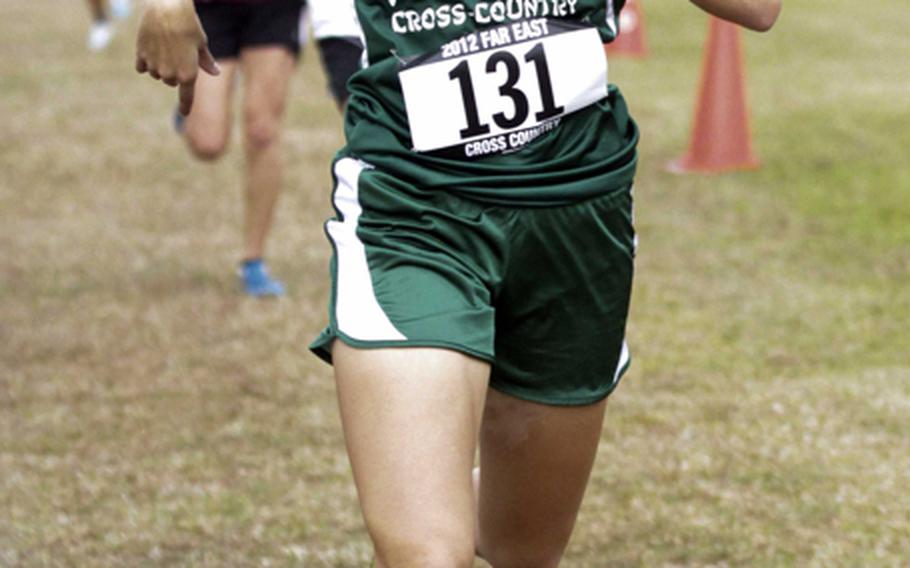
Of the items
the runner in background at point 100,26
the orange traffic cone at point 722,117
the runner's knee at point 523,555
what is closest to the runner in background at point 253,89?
the runner's knee at point 523,555

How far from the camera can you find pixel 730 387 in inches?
229

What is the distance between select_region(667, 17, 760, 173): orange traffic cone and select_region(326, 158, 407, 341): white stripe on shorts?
23.7ft

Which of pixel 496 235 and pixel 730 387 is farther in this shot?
pixel 730 387

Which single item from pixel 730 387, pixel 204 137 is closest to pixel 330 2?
pixel 204 137

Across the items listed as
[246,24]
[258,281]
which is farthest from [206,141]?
[258,281]

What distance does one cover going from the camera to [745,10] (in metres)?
2.96

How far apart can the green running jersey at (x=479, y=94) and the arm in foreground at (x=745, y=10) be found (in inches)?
9.3

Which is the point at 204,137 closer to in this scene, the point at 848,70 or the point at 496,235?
the point at 496,235

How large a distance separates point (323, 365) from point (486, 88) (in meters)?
3.53

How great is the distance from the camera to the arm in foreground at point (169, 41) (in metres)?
2.71

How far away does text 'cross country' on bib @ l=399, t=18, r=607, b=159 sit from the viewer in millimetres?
2834

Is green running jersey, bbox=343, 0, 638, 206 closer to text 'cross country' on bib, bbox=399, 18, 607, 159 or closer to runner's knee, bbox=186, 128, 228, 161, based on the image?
text 'cross country' on bib, bbox=399, 18, 607, 159

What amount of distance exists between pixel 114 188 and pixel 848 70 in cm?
657

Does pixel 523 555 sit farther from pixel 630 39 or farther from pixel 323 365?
pixel 630 39
